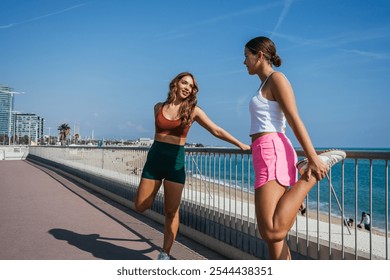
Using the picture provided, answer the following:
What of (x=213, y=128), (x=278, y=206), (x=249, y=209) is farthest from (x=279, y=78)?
(x=249, y=209)

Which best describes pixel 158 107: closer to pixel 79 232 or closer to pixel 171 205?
pixel 171 205

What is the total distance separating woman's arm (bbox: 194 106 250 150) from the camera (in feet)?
12.8

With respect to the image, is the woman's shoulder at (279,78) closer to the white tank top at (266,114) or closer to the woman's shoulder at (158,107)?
the white tank top at (266,114)

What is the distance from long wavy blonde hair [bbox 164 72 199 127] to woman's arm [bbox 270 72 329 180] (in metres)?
1.59

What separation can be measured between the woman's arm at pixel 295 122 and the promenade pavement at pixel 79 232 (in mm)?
2849

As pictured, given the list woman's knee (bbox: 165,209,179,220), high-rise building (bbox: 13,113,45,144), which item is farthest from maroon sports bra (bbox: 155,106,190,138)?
high-rise building (bbox: 13,113,45,144)

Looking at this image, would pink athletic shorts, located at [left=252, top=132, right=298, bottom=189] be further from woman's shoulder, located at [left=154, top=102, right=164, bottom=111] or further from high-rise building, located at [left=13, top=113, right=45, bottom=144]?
high-rise building, located at [left=13, top=113, right=45, bottom=144]

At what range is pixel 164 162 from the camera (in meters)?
3.88

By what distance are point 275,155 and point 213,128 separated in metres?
1.64

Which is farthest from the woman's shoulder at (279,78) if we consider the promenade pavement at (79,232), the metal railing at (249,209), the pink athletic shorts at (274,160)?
the promenade pavement at (79,232)

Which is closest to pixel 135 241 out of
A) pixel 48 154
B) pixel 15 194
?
pixel 15 194

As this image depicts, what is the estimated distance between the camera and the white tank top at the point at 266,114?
7.73 ft
